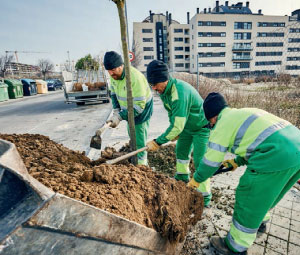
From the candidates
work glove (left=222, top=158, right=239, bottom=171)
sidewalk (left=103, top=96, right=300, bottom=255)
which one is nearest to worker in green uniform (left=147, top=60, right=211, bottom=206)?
sidewalk (left=103, top=96, right=300, bottom=255)

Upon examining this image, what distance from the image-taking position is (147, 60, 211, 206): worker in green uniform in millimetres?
2375

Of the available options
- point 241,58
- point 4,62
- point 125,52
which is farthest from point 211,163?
point 241,58

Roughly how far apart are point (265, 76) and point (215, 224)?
589 cm

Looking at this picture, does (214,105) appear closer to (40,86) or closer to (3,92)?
(3,92)

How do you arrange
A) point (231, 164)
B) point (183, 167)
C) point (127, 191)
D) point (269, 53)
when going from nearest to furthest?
1. point (127, 191)
2. point (231, 164)
3. point (183, 167)
4. point (269, 53)

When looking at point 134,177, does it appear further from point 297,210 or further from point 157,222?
point 297,210

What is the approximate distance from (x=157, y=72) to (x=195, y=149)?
121cm

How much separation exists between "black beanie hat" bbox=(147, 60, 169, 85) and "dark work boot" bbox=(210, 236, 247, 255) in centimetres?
188

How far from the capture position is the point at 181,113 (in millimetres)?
2365

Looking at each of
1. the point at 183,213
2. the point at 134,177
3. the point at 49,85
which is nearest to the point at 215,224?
the point at 183,213

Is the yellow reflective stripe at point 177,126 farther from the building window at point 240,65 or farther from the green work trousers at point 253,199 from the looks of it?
the building window at point 240,65

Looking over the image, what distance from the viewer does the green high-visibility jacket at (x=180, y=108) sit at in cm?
238

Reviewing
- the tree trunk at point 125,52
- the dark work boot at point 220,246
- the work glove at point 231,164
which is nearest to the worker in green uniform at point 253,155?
the dark work boot at point 220,246

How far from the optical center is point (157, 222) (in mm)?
1481
